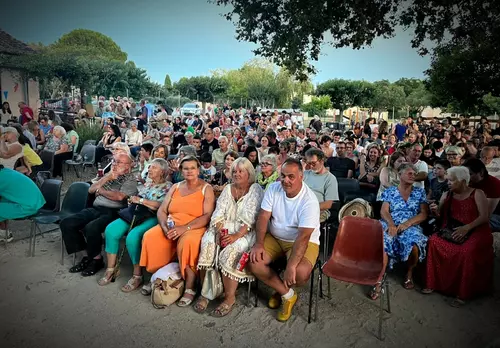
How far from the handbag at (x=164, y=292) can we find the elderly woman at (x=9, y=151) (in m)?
4.20

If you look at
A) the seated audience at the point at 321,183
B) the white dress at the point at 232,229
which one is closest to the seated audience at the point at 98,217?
the white dress at the point at 232,229

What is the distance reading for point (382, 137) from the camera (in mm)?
10461

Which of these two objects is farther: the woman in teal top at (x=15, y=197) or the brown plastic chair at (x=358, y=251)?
the woman in teal top at (x=15, y=197)

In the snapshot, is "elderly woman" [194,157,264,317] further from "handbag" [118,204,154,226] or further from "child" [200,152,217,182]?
"child" [200,152,217,182]

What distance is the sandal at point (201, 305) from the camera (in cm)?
363

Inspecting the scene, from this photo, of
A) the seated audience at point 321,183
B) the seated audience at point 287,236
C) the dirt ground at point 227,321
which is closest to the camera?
the dirt ground at point 227,321

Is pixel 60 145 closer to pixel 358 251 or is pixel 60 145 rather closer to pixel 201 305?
pixel 201 305

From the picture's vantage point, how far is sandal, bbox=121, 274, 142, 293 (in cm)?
400

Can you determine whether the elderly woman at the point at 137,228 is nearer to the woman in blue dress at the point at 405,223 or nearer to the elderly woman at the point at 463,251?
the woman in blue dress at the point at 405,223

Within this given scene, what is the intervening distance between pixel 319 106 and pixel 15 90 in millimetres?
28075

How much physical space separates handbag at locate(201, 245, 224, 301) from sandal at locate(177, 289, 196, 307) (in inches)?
Result: 5.1

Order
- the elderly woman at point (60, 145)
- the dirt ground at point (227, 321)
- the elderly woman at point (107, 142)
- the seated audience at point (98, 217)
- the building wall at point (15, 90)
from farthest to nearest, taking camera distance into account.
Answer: the building wall at point (15, 90), the elderly woman at point (107, 142), the elderly woman at point (60, 145), the seated audience at point (98, 217), the dirt ground at point (227, 321)

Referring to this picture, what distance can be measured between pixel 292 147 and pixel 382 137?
415cm

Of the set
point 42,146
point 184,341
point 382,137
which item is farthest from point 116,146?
point 382,137
